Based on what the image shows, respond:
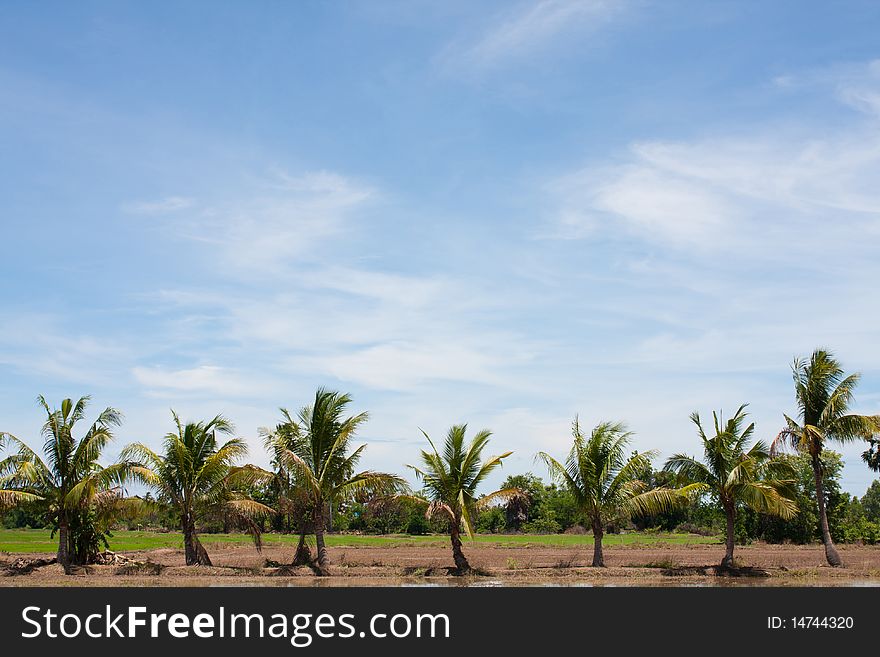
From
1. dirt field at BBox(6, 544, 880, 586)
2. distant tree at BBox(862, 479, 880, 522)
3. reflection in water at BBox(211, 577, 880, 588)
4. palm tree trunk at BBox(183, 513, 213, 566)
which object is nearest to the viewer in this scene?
reflection in water at BBox(211, 577, 880, 588)

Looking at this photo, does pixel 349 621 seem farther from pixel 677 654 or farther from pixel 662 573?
pixel 662 573

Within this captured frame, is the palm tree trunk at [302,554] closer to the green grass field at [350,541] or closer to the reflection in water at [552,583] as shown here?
the reflection in water at [552,583]

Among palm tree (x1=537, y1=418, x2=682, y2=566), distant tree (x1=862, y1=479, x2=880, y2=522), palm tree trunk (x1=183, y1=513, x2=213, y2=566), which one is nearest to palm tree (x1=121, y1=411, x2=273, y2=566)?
palm tree trunk (x1=183, y1=513, x2=213, y2=566)

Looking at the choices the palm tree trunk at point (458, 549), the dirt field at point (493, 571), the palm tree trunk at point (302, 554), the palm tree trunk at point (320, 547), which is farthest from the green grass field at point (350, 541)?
the palm tree trunk at point (458, 549)

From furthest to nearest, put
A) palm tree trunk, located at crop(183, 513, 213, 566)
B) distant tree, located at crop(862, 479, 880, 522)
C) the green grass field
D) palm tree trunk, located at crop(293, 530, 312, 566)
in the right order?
distant tree, located at crop(862, 479, 880, 522), the green grass field, palm tree trunk, located at crop(293, 530, 312, 566), palm tree trunk, located at crop(183, 513, 213, 566)

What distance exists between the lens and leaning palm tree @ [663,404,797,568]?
26250 millimetres

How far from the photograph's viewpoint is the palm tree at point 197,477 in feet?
92.3

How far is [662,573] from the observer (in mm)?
25969

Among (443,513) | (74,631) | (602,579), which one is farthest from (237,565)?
(74,631)

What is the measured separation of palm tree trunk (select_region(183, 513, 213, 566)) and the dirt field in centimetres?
55

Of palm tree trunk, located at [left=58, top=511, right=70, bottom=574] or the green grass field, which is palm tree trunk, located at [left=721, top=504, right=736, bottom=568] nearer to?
the green grass field

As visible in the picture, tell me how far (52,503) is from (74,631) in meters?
16.7

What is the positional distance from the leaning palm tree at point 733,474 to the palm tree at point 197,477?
48.6 ft

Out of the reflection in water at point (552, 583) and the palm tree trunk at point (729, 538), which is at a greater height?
the palm tree trunk at point (729, 538)
